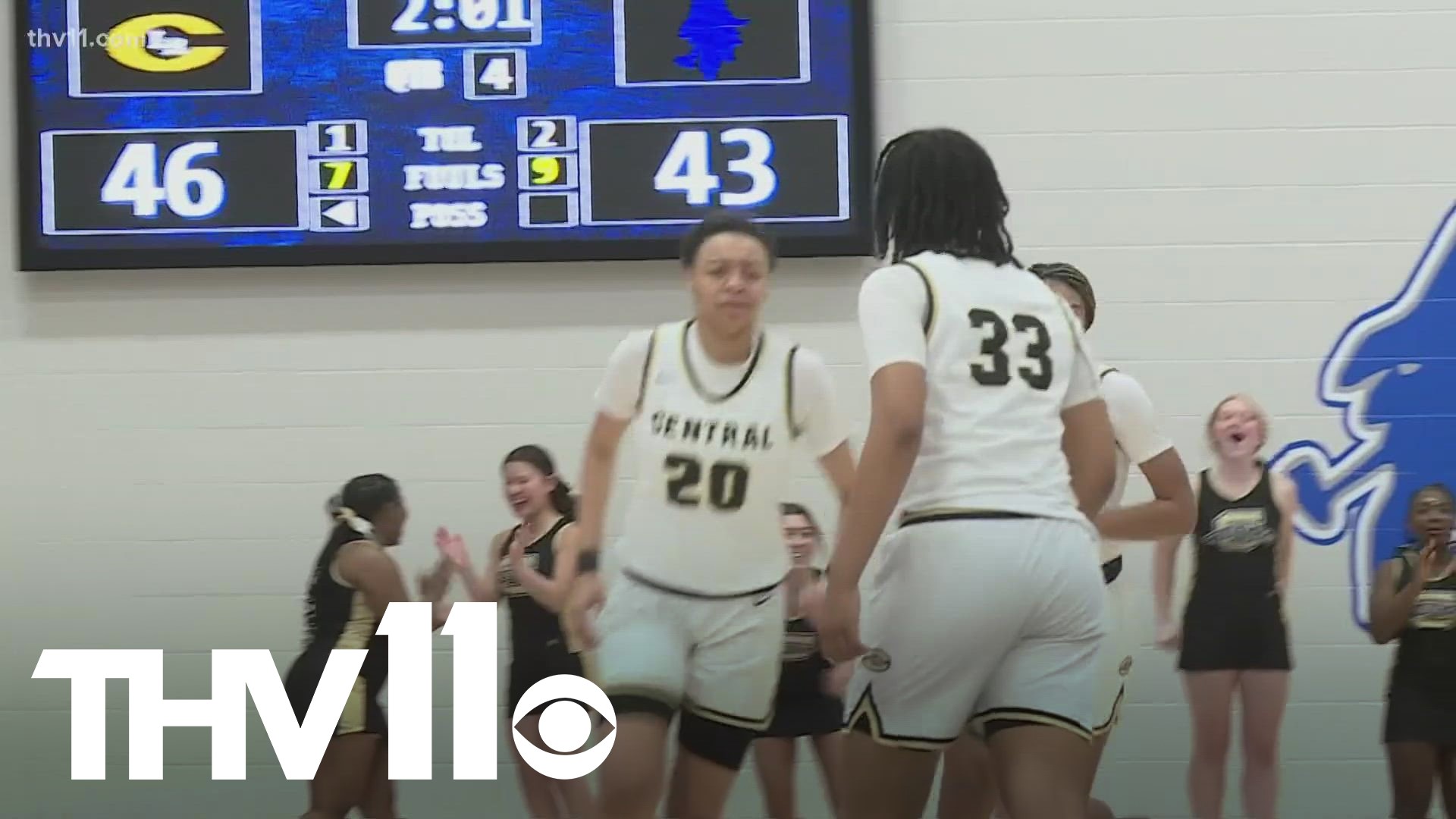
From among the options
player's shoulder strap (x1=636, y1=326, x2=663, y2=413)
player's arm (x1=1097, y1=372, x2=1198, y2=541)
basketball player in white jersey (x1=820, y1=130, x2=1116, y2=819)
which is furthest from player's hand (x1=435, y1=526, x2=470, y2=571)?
basketball player in white jersey (x1=820, y1=130, x2=1116, y2=819)

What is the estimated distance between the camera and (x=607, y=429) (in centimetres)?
390

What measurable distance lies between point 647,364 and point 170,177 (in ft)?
10.7

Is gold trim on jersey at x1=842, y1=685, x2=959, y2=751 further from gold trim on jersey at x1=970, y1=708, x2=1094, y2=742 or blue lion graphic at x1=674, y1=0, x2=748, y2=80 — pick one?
blue lion graphic at x1=674, y1=0, x2=748, y2=80

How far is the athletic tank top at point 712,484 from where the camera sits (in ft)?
12.0

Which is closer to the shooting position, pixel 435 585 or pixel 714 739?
pixel 714 739

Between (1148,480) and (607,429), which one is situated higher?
(607,429)

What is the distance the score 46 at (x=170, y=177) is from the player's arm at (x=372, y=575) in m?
1.64

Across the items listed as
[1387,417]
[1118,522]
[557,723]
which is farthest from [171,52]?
[1387,417]

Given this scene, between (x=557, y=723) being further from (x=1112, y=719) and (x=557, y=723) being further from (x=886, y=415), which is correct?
(x=886, y=415)

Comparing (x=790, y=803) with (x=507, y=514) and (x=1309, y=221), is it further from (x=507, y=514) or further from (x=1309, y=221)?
(x=1309, y=221)

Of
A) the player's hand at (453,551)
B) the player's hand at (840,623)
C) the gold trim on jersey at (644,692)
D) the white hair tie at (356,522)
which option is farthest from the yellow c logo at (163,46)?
the player's hand at (840,623)

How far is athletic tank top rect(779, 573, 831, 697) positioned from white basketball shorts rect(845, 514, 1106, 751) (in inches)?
98.2

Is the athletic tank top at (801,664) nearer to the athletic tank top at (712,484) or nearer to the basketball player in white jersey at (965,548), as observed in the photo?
the athletic tank top at (712,484)

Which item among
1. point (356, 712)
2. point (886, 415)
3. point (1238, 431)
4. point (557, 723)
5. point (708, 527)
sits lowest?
point (557, 723)
